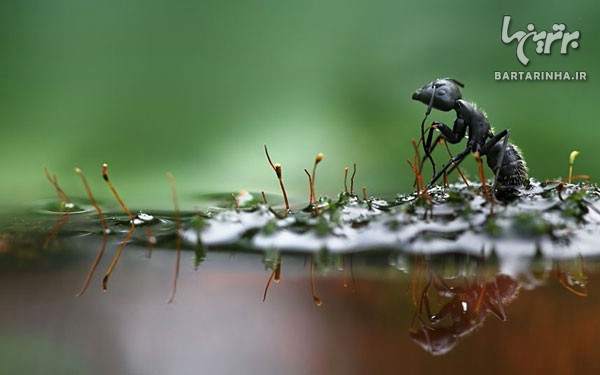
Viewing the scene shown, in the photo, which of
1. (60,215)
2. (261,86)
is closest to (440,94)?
(60,215)

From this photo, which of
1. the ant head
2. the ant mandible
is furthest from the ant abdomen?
the ant head

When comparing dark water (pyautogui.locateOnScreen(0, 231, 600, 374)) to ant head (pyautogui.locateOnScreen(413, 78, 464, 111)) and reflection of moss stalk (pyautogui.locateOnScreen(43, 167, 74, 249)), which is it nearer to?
reflection of moss stalk (pyautogui.locateOnScreen(43, 167, 74, 249))

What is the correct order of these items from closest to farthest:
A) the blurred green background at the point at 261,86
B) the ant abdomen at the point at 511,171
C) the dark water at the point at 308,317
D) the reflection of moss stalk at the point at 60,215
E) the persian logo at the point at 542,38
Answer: the dark water at the point at 308,317 < the reflection of moss stalk at the point at 60,215 < the ant abdomen at the point at 511,171 < the blurred green background at the point at 261,86 < the persian logo at the point at 542,38

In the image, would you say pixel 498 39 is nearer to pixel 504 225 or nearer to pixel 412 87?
pixel 412 87

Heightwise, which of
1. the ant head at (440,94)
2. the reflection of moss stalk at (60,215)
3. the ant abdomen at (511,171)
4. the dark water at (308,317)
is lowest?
the dark water at (308,317)

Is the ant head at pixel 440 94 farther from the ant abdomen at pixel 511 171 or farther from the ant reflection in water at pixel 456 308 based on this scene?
the ant reflection in water at pixel 456 308

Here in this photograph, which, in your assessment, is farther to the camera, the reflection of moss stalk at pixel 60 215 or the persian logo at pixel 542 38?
the persian logo at pixel 542 38

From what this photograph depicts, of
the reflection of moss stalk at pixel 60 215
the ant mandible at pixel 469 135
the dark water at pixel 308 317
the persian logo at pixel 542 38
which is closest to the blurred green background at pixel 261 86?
the persian logo at pixel 542 38

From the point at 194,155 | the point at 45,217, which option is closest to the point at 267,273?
the point at 45,217
